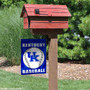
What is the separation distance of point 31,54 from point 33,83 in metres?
2.84

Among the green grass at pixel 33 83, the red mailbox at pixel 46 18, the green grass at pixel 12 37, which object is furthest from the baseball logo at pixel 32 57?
the green grass at pixel 12 37

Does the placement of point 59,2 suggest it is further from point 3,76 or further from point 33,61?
point 33,61

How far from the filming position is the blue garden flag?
4492 mm

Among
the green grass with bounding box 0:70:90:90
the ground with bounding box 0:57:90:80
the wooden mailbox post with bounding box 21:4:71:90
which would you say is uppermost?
the wooden mailbox post with bounding box 21:4:71:90

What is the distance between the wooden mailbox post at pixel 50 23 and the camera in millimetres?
4328

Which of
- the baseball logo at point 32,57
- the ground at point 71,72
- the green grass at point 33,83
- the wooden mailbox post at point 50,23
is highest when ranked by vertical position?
A: the wooden mailbox post at point 50,23

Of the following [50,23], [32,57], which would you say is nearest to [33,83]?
[32,57]

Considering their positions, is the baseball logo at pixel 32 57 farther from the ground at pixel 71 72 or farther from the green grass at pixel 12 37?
the green grass at pixel 12 37

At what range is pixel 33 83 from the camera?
720 centimetres

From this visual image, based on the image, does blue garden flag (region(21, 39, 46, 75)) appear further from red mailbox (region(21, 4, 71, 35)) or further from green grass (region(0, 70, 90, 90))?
green grass (region(0, 70, 90, 90))

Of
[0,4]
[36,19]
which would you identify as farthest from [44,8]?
[0,4]

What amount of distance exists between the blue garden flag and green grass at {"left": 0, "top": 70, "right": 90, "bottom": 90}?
2140 mm

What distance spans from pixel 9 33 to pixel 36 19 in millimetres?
5880

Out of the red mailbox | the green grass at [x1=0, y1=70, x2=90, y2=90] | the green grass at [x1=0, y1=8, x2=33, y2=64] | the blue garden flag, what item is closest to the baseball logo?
the blue garden flag
